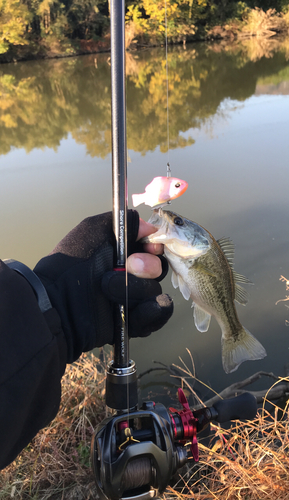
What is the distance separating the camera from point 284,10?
1105 inches

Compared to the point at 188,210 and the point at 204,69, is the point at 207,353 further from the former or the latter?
the point at 204,69

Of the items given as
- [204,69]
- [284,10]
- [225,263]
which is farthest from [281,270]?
[284,10]

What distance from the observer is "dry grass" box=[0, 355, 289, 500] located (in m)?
1.78

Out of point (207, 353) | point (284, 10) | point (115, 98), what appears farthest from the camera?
point (284, 10)

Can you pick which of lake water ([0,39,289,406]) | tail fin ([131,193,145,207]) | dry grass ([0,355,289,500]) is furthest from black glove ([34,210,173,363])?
lake water ([0,39,289,406])

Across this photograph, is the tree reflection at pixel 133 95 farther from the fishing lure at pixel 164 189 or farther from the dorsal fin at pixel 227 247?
the fishing lure at pixel 164 189

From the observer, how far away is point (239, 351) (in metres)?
1.87

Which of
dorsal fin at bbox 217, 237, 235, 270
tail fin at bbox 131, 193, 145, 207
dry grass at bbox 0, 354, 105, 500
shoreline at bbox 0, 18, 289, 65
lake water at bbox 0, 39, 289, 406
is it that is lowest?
dry grass at bbox 0, 354, 105, 500

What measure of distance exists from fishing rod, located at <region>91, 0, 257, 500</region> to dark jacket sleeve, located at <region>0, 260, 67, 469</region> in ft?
0.69

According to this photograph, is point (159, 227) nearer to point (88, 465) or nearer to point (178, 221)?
point (178, 221)

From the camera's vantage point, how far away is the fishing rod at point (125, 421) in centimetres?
106

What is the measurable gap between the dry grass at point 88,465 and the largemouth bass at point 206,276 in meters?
0.38

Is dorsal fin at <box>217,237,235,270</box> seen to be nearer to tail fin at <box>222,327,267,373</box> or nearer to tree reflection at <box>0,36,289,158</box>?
tail fin at <box>222,327,267,373</box>

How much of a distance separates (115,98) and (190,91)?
12798 mm
